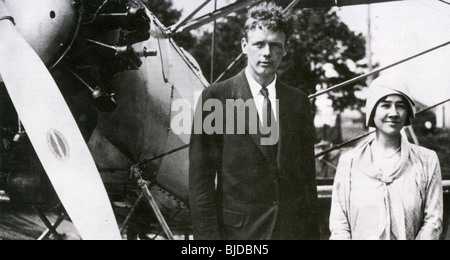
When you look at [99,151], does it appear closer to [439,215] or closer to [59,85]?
[59,85]

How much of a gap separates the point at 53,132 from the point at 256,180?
2.04 feet

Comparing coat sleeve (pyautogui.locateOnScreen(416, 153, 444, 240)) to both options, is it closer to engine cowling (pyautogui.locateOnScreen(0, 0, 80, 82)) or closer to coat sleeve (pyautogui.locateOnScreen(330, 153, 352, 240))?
coat sleeve (pyautogui.locateOnScreen(330, 153, 352, 240))

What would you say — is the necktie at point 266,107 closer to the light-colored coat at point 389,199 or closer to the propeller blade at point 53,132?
the light-colored coat at point 389,199

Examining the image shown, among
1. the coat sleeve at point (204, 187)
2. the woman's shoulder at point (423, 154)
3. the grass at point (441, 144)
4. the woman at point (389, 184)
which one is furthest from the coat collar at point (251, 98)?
the grass at point (441, 144)

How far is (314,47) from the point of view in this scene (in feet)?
7.81

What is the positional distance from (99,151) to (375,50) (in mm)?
1211

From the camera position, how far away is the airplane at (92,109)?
1.53m

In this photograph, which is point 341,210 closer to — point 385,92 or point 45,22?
point 385,92

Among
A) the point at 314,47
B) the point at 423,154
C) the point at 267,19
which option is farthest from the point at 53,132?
the point at 314,47

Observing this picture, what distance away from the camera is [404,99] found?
1.64 metres

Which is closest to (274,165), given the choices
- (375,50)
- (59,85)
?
(59,85)

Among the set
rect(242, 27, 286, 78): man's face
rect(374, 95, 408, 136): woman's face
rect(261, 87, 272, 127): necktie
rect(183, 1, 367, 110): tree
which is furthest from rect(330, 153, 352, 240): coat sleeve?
rect(183, 1, 367, 110): tree

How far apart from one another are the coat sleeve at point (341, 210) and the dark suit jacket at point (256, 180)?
0.19 ft

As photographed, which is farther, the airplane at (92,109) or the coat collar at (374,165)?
the coat collar at (374,165)
